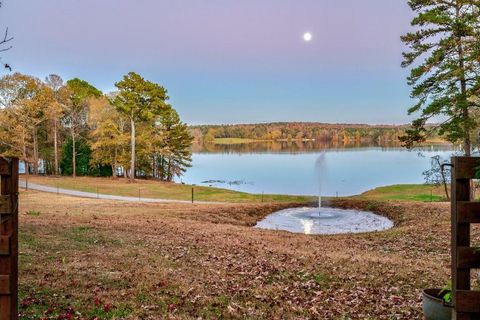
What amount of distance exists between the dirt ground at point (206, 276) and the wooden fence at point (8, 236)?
1.41 meters

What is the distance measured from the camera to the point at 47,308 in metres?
5.96

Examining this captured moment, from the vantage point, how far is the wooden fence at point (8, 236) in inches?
168

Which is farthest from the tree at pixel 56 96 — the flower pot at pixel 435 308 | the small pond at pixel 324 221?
the flower pot at pixel 435 308

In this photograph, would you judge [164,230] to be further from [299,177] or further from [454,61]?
[299,177]

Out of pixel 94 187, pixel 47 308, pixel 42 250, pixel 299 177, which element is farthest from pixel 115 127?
pixel 47 308

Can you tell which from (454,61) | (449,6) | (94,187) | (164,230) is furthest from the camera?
(94,187)

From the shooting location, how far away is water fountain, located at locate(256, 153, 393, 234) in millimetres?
22438

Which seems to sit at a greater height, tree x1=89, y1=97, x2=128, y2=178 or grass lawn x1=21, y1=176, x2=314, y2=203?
tree x1=89, y1=97, x2=128, y2=178

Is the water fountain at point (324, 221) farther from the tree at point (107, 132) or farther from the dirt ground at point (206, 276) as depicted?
the tree at point (107, 132)

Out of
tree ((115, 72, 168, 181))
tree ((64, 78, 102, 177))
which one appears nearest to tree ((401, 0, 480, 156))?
tree ((115, 72, 168, 181))

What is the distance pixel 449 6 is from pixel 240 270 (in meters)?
23.4

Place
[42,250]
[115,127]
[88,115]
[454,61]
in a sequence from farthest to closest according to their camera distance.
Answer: [88,115], [115,127], [454,61], [42,250]

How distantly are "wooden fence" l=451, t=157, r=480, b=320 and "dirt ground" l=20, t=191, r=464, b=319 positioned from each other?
2.75 meters

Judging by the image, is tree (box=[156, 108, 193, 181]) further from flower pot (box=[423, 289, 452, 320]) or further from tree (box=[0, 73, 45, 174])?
flower pot (box=[423, 289, 452, 320])
